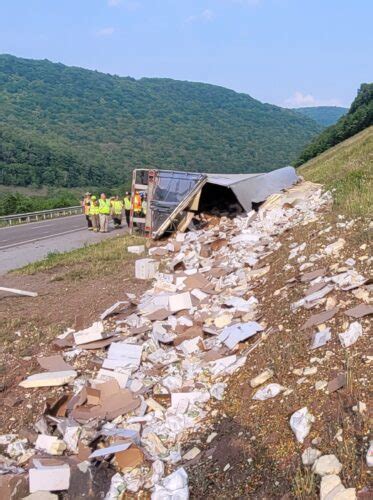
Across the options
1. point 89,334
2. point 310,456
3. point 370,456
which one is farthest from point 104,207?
point 370,456

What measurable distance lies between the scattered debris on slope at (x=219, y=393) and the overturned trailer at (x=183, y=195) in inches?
231

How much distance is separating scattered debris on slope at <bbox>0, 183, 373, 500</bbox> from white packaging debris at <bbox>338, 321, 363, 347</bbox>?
0.5 inches

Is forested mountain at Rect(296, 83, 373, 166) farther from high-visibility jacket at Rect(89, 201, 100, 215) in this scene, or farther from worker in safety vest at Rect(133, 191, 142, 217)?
worker in safety vest at Rect(133, 191, 142, 217)

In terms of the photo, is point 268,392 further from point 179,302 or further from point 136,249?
point 136,249

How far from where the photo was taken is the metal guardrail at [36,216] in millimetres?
26878

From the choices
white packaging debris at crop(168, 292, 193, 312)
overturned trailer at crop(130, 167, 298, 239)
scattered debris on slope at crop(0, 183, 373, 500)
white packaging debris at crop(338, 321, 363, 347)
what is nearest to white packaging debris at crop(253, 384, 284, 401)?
scattered debris on slope at crop(0, 183, 373, 500)

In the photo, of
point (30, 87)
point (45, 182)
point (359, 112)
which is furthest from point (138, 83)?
point (359, 112)

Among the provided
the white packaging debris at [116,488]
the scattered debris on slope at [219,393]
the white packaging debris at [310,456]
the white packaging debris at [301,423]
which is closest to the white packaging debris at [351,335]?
the scattered debris on slope at [219,393]

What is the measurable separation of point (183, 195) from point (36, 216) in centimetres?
1837

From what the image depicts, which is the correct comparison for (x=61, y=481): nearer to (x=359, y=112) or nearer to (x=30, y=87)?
Answer: (x=359, y=112)

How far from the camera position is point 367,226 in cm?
718

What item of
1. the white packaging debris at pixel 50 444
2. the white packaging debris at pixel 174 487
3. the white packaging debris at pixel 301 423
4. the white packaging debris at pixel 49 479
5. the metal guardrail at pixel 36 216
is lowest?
the metal guardrail at pixel 36 216

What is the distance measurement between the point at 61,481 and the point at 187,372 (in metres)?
1.74

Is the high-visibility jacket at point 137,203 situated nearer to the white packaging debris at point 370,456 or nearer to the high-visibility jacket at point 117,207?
the high-visibility jacket at point 117,207
